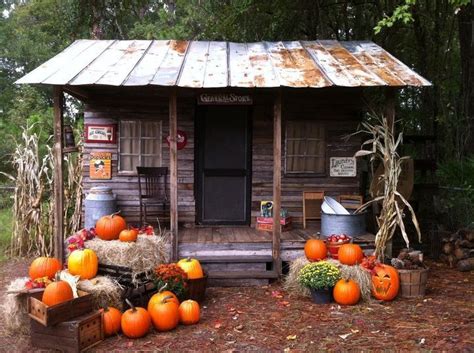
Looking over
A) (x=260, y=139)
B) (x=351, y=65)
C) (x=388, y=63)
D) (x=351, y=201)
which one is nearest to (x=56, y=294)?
(x=260, y=139)

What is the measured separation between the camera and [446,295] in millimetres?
5895

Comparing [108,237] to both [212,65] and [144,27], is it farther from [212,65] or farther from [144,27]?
[144,27]

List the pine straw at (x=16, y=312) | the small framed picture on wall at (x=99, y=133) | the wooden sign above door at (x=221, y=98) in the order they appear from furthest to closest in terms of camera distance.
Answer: the small framed picture on wall at (x=99, y=133) → the wooden sign above door at (x=221, y=98) → the pine straw at (x=16, y=312)

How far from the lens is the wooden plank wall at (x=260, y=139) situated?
7.86 meters

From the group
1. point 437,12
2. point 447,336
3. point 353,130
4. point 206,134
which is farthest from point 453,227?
point 437,12

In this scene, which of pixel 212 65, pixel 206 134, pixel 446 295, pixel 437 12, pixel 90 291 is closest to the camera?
pixel 90 291

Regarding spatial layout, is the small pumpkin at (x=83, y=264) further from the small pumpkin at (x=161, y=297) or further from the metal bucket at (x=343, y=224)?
the metal bucket at (x=343, y=224)

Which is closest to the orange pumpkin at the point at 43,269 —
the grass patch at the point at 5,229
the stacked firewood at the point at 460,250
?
the grass patch at the point at 5,229

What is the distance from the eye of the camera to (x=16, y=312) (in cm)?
473

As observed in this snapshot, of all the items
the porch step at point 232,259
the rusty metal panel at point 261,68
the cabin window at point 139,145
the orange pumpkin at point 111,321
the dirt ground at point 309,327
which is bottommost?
the dirt ground at point 309,327

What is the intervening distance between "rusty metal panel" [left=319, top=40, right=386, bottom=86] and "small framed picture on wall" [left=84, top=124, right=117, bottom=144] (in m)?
3.87

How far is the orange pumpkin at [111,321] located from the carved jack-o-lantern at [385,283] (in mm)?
3053

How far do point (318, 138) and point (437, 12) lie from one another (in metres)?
5.80

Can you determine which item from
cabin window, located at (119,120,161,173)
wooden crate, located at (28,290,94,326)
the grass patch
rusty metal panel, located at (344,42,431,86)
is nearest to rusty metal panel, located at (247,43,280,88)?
rusty metal panel, located at (344,42,431,86)
